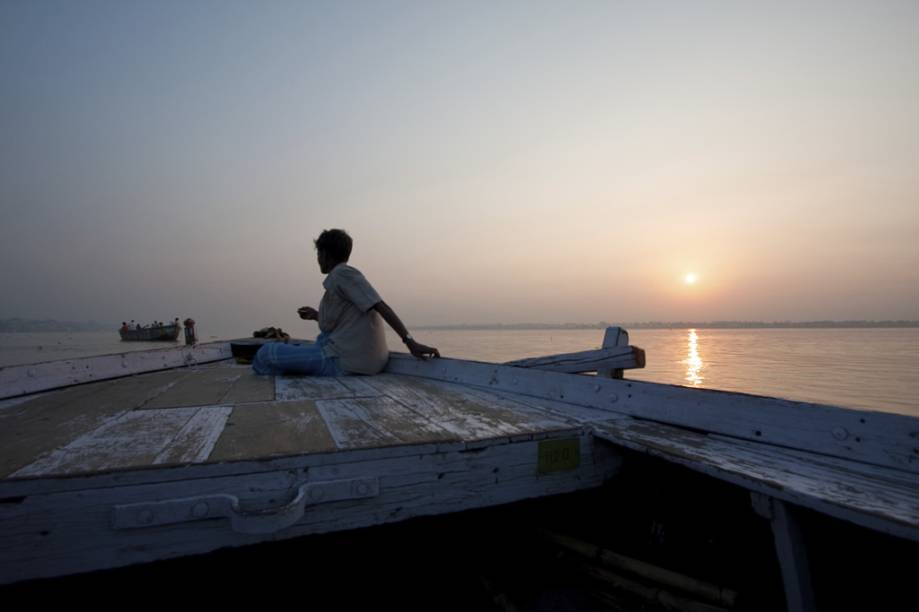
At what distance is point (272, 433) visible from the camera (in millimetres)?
1635

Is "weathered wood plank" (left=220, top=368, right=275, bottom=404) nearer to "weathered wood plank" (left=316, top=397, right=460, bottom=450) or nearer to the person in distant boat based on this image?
the person in distant boat

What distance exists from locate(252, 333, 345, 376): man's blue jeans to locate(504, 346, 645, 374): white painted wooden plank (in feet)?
6.24

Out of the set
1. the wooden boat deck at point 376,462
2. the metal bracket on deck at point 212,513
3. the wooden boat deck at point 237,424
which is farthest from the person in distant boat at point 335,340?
the metal bracket on deck at point 212,513

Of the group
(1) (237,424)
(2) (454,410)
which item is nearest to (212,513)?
(1) (237,424)

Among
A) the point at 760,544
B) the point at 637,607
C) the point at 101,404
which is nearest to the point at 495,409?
the point at 637,607

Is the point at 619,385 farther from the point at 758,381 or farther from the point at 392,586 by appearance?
the point at 758,381

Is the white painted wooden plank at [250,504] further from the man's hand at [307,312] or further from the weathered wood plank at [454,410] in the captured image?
the man's hand at [307,312]

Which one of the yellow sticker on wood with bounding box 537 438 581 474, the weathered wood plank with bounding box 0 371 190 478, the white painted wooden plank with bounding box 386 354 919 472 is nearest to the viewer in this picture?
the white painted wooden plank with bounding box 386 354 919 472

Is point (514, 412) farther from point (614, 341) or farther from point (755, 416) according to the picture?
point (755, 416)

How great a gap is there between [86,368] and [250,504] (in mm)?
3431

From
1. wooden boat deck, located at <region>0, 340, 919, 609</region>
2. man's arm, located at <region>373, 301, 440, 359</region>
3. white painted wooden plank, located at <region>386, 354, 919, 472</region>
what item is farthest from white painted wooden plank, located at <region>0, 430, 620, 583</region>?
man's arm, located at <region>373, 301, 440, 359</region>

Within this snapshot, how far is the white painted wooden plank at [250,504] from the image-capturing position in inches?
42.8

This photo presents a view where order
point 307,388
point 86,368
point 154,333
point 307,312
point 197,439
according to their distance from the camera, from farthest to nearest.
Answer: point 154,333 < point 307,312 < point 86,368 < point 307,388 < point 197,439

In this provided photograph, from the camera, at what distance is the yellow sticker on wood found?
165cm
